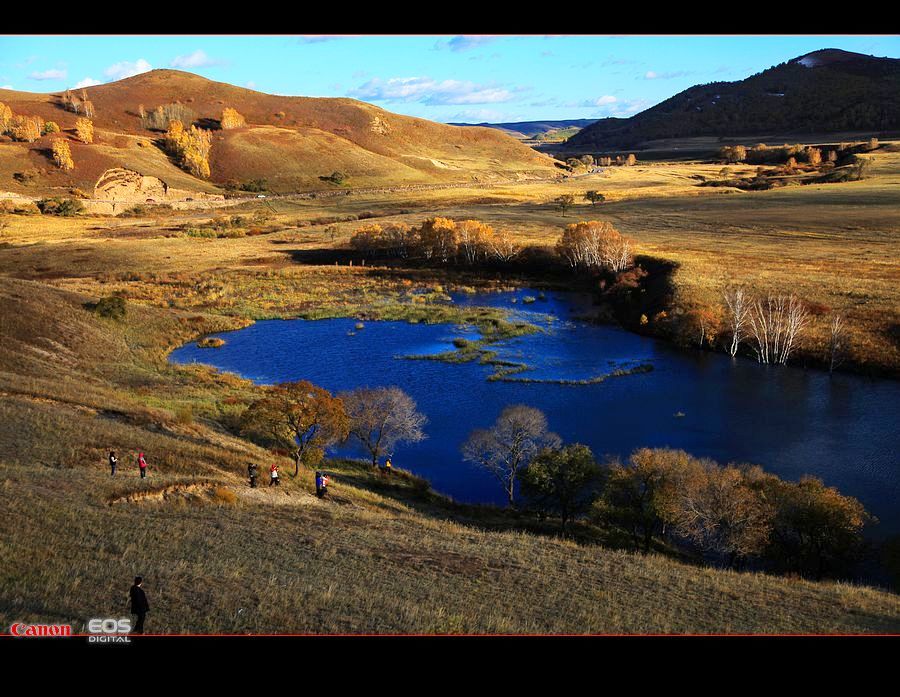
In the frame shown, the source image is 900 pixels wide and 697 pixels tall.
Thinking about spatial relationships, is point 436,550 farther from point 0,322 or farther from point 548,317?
point 548,317

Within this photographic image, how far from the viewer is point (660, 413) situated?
41719 millimetres

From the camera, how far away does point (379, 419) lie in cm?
3544

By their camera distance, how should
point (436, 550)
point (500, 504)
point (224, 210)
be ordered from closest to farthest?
point (436, 550), point (500, 504), point (224, 210)

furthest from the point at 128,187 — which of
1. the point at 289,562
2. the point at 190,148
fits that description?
the point at 289,562

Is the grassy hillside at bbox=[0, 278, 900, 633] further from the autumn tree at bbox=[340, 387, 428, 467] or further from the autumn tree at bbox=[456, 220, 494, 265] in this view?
the autumn tree at bbox=[456, 220, 494, 265]

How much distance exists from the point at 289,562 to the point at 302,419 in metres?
14.5

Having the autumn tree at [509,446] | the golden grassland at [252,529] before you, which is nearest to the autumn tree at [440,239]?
the golden grassland at [252,529]

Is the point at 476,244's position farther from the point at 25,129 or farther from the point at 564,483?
the point at 25,129

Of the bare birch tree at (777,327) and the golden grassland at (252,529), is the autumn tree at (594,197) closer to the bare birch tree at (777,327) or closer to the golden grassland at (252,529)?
the golden grassland at (252,529)

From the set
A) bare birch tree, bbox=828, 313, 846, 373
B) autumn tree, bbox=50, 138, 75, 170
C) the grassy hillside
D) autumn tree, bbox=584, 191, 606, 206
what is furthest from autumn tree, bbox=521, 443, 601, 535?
autumn tree, bbox=50, 138, 75, 170

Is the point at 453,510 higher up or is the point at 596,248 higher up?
the point at 596,248
